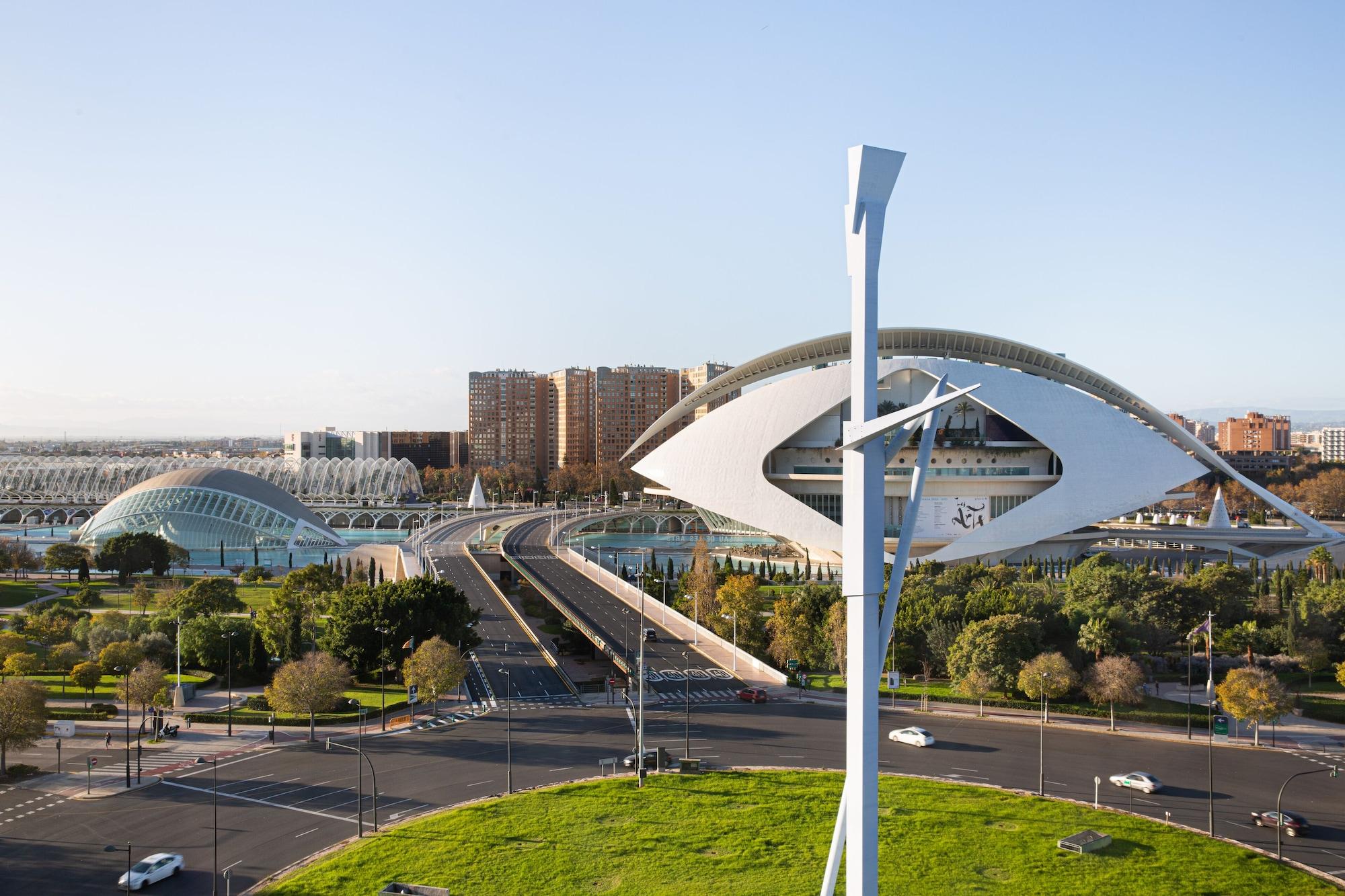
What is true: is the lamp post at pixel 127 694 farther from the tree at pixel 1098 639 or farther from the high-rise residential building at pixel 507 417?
the high-rise residential building at pixel 507 417

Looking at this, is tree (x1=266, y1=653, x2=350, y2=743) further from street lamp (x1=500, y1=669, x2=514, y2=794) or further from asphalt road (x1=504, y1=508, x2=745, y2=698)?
asphalt road (x1=504, y1=508, x2=745, y2=698)

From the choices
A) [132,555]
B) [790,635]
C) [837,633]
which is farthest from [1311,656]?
[132,555]

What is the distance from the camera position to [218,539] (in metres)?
66.8

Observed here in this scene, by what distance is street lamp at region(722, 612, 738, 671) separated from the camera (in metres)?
38.5

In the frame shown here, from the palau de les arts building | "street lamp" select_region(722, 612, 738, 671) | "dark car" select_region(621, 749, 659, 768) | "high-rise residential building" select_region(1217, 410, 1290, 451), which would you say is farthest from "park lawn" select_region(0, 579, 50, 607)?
"high-rise residential building" select_region(1217, 410, 1290, 451)

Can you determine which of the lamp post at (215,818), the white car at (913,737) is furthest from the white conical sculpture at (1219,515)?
the lamp post at (215,818)

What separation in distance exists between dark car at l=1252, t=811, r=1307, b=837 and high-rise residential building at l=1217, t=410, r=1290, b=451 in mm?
180390

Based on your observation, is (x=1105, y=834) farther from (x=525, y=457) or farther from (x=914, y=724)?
(x=525, y=457)

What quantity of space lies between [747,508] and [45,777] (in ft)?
131

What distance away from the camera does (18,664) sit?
106ft

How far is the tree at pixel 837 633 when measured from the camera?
3528 cm

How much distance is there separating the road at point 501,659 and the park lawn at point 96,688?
33.2 ft

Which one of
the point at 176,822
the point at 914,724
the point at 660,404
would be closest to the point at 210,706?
the point at 176,822

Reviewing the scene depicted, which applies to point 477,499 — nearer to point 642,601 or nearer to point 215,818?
point 642,601
